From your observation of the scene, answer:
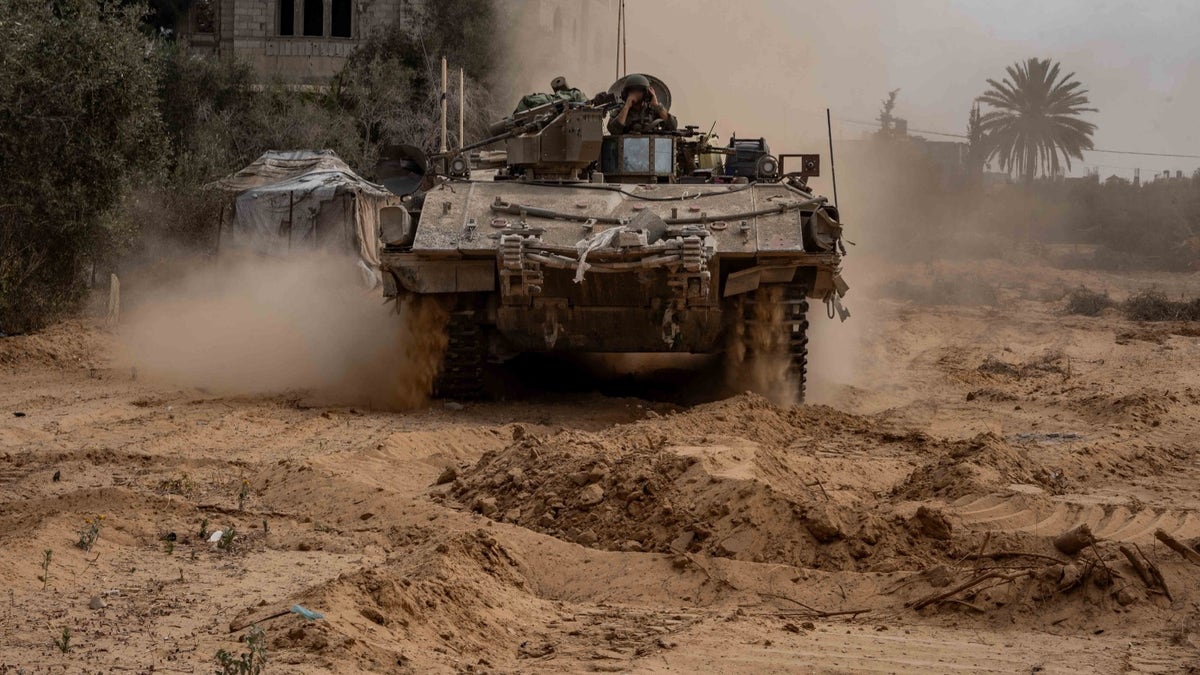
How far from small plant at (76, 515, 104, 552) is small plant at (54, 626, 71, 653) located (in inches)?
52.8

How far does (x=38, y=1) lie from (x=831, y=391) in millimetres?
8579

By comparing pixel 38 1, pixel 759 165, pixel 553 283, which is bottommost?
pixel 553 283

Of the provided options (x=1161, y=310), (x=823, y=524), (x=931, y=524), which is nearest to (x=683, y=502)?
(x=823, y=524)

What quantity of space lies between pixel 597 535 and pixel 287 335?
363 inches

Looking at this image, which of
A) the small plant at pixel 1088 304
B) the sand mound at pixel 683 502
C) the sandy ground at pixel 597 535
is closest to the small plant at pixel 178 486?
the sandy ground at pixel 597 535

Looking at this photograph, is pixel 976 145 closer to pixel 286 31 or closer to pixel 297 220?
pixel 286 31

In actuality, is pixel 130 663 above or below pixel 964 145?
below

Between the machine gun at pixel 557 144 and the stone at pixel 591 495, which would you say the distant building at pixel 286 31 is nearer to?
the machine gun at pixel 557 144

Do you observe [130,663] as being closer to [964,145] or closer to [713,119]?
[713,119]

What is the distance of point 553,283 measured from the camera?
10.6 metres

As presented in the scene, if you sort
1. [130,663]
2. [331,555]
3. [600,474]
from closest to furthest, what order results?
[130,663] → [331,555] → [600,474]

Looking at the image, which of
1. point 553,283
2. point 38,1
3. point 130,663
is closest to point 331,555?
point 130,663

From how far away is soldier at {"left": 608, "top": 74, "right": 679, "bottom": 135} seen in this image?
12562 millimetres

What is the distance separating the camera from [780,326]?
11.1m
